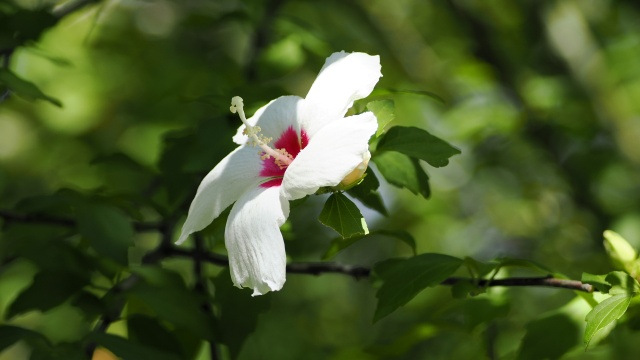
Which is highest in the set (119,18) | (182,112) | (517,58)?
(517,58)

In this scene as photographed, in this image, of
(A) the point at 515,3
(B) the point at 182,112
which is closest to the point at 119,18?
(B) the point at 182,112

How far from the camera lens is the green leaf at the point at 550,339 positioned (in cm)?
138

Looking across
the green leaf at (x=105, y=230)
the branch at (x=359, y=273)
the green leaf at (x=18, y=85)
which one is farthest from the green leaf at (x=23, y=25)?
the branch at (x=359, y=273)

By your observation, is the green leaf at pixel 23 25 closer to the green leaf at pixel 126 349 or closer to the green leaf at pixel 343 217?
the green leaf at pixel 126 349

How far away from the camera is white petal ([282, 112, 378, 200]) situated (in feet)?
3.30

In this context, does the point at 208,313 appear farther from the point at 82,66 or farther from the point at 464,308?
the point at 82,66

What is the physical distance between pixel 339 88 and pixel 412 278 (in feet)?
1.02

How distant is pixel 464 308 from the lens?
1.43 m

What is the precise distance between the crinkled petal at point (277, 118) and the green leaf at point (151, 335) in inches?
15.8

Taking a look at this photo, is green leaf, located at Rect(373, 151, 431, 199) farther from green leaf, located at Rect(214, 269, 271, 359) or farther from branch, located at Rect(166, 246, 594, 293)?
green leaf, located at Rect(214, 269, 271, 359)

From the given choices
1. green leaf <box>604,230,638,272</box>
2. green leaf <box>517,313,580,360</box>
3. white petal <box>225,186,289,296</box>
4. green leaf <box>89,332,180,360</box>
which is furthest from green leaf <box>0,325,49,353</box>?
green leaf <box>604,230,638,272</box>

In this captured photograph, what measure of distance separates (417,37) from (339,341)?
4.30 feet

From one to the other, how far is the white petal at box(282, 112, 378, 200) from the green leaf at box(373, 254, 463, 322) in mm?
264

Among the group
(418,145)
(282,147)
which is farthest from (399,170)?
(282,147)
